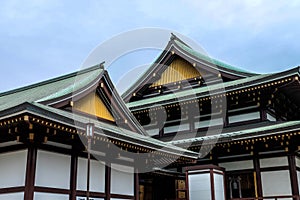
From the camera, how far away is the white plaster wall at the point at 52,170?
9797 millimetres

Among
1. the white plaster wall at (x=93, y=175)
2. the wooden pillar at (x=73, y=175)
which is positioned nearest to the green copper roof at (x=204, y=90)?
the white plaster wall at (x=93, y=175)

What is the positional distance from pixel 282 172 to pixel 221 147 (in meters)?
2.73

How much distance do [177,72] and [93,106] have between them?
9.49 metres

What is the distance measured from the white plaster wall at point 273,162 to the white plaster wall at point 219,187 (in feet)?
6.41

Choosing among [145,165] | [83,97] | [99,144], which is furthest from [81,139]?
[145,165]

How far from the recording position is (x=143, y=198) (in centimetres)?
1642

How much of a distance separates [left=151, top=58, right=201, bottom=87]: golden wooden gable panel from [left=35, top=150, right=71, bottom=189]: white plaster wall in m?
11.4

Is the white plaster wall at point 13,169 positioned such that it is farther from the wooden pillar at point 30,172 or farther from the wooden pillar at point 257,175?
the wooden pillar at point 257,175

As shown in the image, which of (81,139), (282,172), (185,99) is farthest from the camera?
(185,99)

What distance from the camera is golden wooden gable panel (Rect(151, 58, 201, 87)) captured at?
820 inches

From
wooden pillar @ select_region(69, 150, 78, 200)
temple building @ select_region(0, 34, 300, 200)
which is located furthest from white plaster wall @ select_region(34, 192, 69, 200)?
wooden pillar @ select_region(69, 150, 78, 200)

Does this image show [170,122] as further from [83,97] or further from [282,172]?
[83,97]

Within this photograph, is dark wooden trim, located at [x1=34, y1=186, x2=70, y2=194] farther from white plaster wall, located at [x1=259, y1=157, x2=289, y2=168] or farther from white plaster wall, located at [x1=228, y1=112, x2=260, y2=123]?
white plaster wall, located at [x1=228, y1=112, x2=260, y2=123]

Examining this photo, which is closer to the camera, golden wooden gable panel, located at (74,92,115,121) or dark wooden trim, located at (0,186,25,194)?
dark wooden trim, located at (0,186,25,194)
